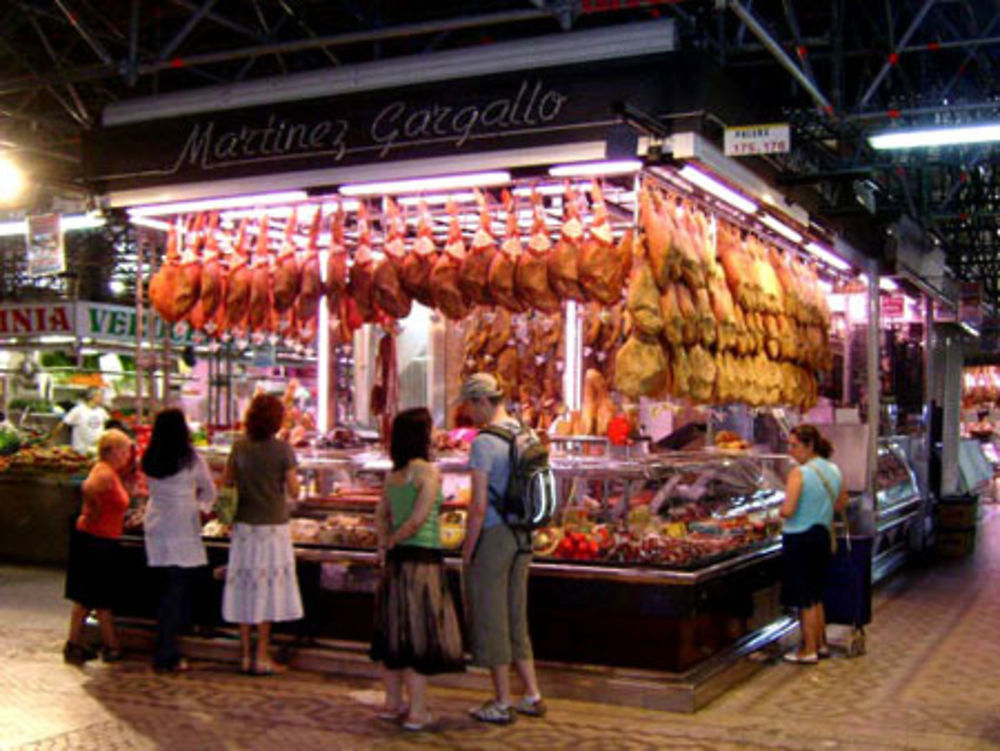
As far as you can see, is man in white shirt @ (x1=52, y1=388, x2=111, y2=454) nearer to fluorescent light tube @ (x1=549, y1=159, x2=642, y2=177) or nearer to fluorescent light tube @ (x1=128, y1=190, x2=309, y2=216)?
fluorescent light tube @ (x1=128, y1=190, x2=309, y2=216)

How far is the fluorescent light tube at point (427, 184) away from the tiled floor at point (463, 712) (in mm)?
3103

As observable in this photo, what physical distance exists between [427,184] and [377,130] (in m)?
0.49

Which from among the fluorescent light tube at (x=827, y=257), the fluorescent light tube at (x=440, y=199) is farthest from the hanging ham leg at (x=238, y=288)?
the fluorescent light tube at (x=827, y=257)

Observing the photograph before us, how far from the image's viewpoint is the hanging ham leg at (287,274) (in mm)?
8281

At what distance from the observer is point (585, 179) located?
7.48 metres

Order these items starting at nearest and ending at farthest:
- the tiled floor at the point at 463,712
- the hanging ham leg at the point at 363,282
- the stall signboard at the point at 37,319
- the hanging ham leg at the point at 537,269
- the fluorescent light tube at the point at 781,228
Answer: the tiled floor at the point at 463,712, the hanging ham leg at the point at 537,269, the hanging ham leg at the point at 363,282, the fluorescent light tube at the point at 781,228, the stall signboard at the point at 37,319

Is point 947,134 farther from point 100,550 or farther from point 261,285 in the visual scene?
point 100,550

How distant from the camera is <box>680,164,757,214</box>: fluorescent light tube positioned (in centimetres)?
712

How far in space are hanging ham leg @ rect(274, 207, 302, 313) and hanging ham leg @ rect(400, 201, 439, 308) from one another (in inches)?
33.6

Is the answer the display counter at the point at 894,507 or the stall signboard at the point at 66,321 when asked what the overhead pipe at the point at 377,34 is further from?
the stall signboard at the point at 66,321

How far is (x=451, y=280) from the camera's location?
→ 773 centimetres

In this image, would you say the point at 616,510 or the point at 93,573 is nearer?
the point at 616,510

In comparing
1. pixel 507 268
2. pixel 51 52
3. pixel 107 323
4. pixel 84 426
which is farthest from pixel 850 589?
pixel 107 323

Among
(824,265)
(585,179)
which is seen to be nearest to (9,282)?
(824,265)
